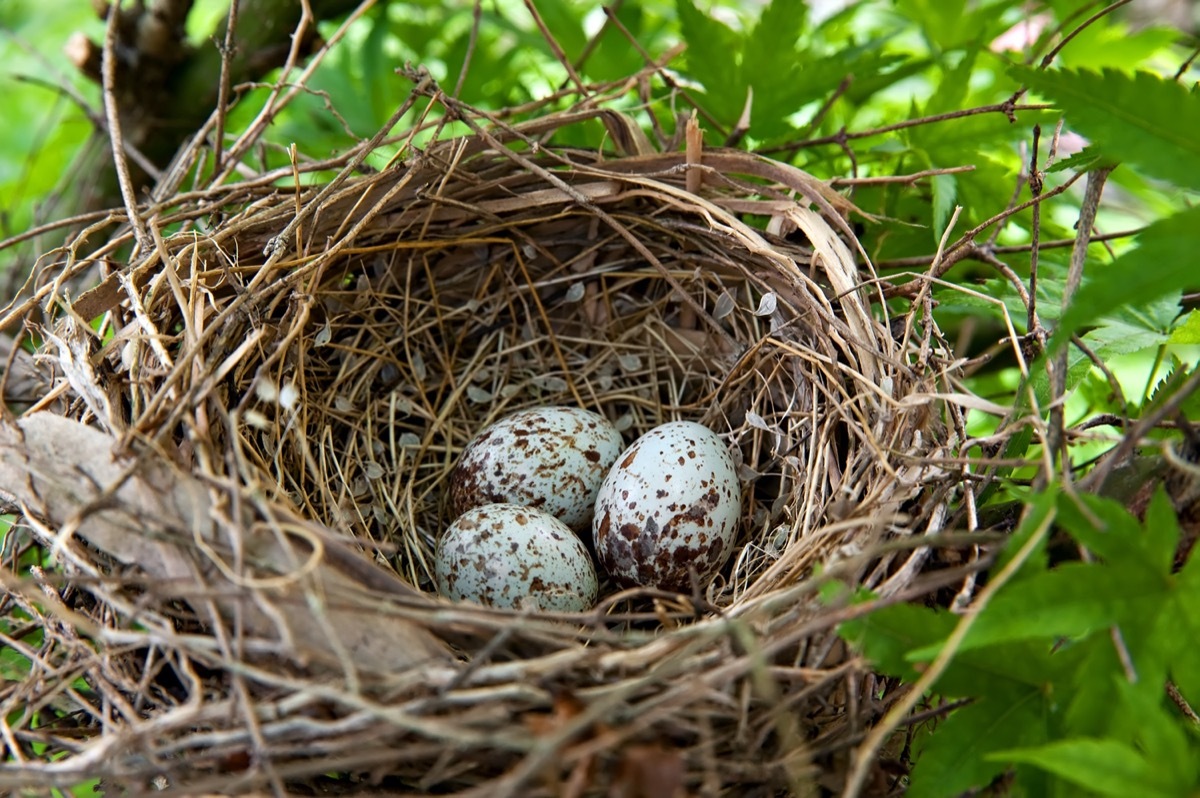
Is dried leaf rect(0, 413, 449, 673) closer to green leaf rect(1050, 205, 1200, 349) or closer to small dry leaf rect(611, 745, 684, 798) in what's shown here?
small dry leaf rect(611, 745, 684, 798)

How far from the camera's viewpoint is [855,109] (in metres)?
1.85

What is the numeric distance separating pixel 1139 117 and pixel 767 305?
65 centimetres

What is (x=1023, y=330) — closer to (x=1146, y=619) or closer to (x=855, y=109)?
(x=855, y=109)

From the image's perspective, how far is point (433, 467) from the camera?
5.48 ft

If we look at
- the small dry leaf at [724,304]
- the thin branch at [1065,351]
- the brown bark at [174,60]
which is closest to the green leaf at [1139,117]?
the thin branch at [1065,351]

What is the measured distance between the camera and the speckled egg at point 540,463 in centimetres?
155

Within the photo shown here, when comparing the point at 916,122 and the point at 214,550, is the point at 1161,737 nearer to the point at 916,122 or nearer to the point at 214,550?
the point at 214,550

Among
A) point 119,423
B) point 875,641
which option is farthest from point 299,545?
point 875,641

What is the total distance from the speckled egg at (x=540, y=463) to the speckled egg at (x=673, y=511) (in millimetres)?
118

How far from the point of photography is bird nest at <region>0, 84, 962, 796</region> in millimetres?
860

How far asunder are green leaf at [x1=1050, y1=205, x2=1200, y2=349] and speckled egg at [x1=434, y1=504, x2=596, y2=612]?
84cm

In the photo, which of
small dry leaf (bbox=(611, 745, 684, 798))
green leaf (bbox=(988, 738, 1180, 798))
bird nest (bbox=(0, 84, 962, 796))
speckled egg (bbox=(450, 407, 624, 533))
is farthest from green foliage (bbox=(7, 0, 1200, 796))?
speckled egg (bbox=(450, 407, 624, 533))

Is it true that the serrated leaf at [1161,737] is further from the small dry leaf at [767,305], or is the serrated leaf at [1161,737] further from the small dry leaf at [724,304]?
the small dry leaf at [724,304]

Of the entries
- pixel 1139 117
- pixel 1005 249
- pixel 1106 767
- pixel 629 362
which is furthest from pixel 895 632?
pixel 629 362
